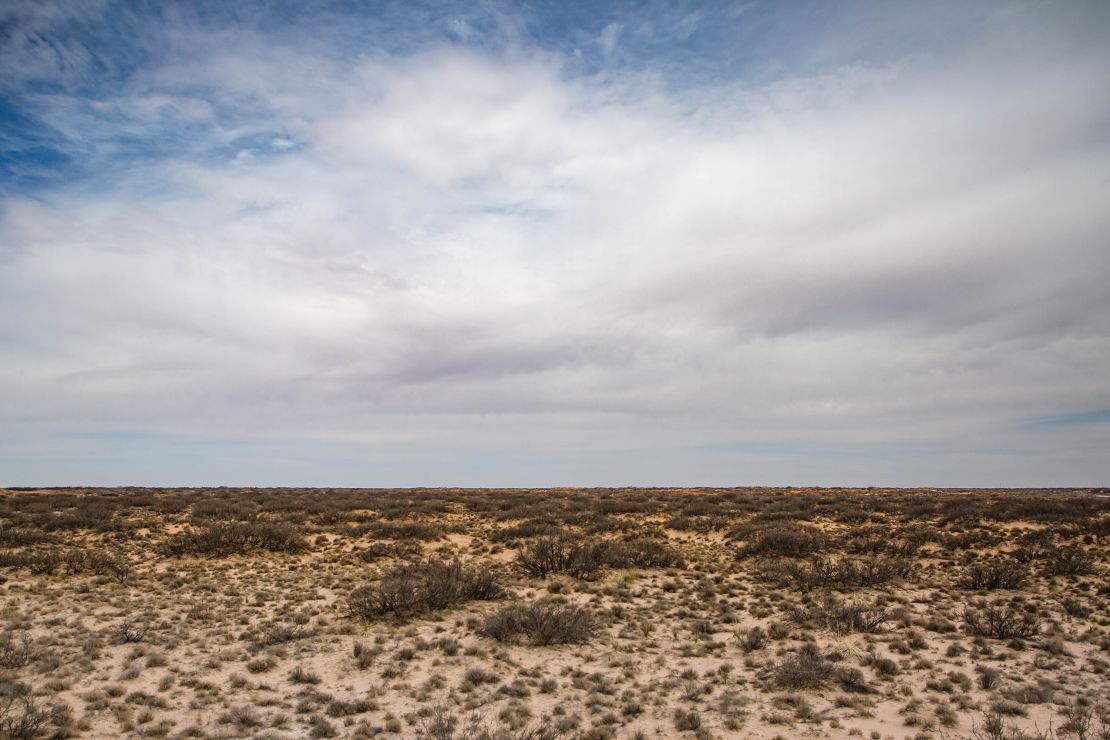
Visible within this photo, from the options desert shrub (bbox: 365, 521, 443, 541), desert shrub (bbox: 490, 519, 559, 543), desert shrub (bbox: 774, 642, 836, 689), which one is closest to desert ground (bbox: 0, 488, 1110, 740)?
desert shrub (bbox: 774, 642, 836, 689)

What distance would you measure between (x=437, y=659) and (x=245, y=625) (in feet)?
18.0

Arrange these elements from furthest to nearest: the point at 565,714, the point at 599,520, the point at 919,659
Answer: the point at 599,520 → the point at 919,659 → the point at 565,714

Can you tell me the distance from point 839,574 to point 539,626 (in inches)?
412

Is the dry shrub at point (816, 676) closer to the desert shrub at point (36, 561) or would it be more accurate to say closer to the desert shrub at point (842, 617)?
the desert shrub at point (842, 617)

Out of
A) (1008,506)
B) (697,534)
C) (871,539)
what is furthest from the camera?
(1008,506)

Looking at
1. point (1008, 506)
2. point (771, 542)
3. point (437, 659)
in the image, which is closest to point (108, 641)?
point (437, 659)

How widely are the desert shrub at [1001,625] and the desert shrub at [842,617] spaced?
5.57 feet

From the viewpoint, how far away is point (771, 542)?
2294 cm

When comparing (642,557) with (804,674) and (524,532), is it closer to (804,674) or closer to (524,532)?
(524,532)

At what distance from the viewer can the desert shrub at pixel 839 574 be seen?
1791 centimetres

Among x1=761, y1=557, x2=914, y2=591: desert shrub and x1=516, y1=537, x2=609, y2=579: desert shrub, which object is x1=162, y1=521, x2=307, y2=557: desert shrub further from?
x1=761, y1=557, x2=914, y2=591: desert shrub

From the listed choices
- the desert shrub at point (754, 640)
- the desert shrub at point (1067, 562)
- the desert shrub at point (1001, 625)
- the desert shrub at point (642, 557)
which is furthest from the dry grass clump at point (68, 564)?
the desert shrub at point (1067, 562)

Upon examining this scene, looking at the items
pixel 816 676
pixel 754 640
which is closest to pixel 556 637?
pixel 754 640

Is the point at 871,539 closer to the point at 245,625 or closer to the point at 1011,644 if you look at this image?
the point at 1011,644
